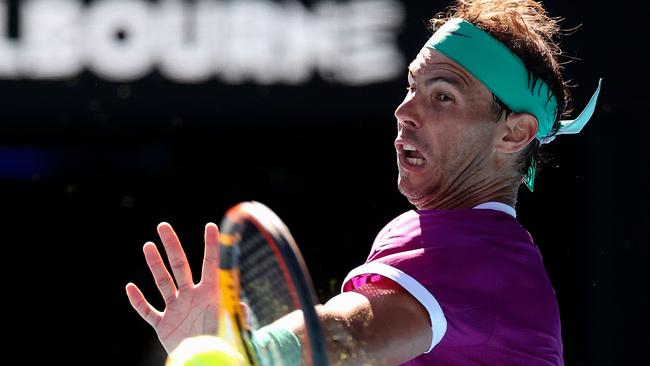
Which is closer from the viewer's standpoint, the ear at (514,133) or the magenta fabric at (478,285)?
the magenta fabric at (478,285)

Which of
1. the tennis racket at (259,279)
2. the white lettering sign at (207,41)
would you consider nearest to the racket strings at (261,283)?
the tennis racket at (259,279)

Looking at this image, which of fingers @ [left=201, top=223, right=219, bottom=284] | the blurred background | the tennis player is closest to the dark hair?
the tennis player

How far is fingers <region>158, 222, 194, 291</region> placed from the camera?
2.49 m

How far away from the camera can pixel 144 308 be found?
259 cm

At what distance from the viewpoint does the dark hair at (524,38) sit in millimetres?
2568

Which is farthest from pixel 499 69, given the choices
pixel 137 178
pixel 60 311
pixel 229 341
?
pixel 60 311

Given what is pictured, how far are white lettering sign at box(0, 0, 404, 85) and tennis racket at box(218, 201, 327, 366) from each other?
3.32 metres

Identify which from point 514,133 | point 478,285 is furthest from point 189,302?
point 514,133

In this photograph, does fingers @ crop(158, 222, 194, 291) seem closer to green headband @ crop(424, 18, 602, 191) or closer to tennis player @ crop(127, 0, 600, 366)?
tennis player @ crop(127, 0, 600, 366)

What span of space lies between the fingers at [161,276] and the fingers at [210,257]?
4.3 inches

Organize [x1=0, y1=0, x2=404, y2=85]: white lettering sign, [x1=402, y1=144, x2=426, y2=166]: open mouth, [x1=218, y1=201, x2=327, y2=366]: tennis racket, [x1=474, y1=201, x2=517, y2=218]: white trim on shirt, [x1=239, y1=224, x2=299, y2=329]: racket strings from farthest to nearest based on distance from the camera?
1. [x1=0, y1=0, x2=404, y2=85]: white lettering sign
2. [x1=402, y1=144, x2=426, y2=166]: open mouth
3. [x1=474, y1=201, x2=517, y2=218]: white trim on shirt
4. [x1=239, y1=224, x2=299, y2=329]: racket strings
5. [x1=218, y1=201, x2=327, y2=366]: tennis racket

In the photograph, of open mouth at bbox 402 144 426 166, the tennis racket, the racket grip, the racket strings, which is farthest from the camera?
open mouth at bbox 402 144 426 166

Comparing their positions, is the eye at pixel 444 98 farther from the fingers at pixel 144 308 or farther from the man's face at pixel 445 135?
the fingers at pixel 144 308

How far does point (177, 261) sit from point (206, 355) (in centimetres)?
75
